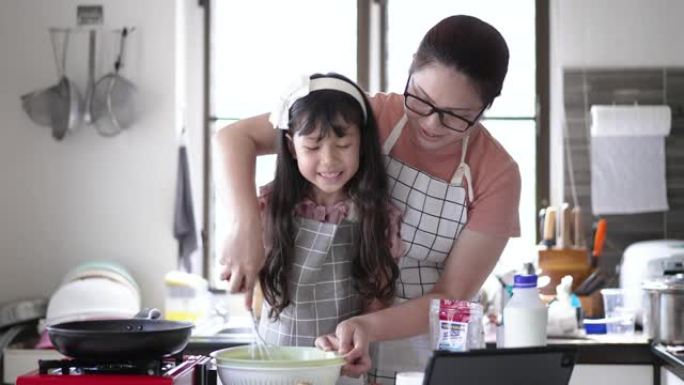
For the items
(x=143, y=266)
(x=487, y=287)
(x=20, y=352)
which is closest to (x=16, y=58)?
(x=143, y=266)

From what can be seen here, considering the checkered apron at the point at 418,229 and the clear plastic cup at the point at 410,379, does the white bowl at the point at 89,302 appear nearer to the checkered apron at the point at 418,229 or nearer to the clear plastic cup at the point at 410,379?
the checkered apron at the point at 418,229

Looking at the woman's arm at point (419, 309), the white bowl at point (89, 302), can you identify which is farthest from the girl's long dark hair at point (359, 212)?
the white bowl at point (89, 302)

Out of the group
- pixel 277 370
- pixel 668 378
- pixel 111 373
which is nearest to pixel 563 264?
pixel 668 378

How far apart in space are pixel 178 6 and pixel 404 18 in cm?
95

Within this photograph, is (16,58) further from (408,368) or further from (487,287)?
(408,368)

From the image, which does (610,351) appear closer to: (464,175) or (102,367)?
(464,175)

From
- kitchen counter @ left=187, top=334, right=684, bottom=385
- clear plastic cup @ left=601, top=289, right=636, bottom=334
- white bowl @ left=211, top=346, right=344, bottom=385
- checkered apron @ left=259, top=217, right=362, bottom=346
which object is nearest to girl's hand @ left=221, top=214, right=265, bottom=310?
white bowl @ left=211, top=346, right=344, bottom=385

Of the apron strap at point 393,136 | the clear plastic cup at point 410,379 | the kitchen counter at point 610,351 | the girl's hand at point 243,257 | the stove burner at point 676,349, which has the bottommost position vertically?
the kitchen counter at point 610,351

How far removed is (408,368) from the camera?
199 centimetres

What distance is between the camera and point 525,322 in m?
1.71

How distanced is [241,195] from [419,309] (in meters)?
0.39

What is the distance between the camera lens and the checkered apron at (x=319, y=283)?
1.93 metres

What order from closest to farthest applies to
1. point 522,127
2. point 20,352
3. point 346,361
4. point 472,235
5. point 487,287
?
point 346,361 < point 472,235 < point 20,352 < point 487,287 < point 522,127

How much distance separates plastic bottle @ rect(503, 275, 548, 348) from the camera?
170cm
